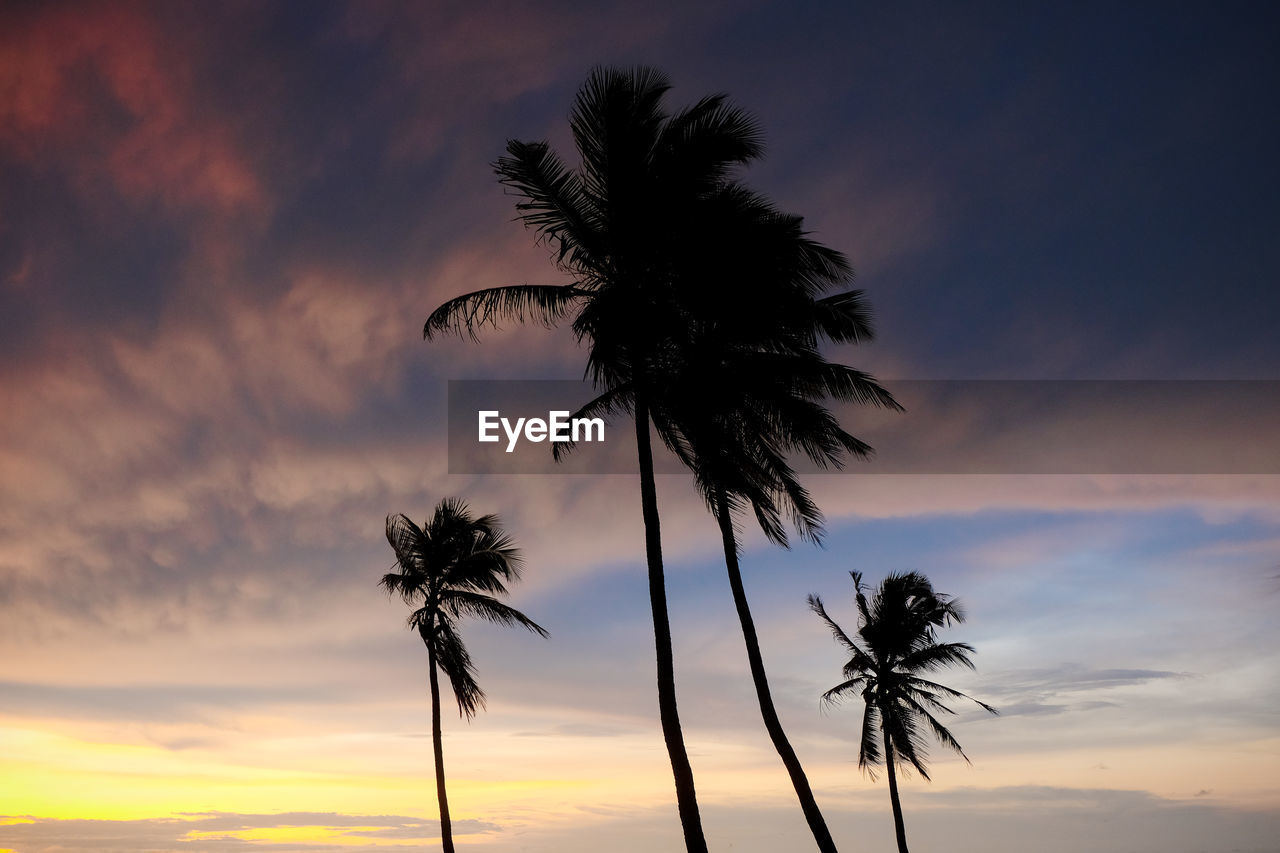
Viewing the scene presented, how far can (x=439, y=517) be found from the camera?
31156 millimetres

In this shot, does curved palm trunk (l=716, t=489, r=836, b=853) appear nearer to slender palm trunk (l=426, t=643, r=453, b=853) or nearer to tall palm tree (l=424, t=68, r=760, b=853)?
tall palm tree (l=424, t=68, r=760, b=853)

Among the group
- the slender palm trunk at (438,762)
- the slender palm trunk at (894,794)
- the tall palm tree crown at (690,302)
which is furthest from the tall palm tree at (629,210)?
the slender palm trunk at (894,794)

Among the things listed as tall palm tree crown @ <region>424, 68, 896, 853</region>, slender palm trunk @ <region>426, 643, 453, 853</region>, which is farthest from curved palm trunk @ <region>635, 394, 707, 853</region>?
slender palm trunk @ <region>426, 643, 453, 853</region>

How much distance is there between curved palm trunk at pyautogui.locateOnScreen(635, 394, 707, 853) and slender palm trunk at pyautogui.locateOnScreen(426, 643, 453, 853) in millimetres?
14053

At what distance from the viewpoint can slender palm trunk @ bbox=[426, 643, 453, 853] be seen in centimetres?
2892

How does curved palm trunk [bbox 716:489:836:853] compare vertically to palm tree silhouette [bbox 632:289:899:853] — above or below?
below

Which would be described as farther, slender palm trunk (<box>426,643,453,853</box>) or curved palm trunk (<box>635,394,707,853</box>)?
slender palm trunk (<box>426,643,453,853</box>)

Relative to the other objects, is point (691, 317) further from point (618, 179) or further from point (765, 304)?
point (618, 179)

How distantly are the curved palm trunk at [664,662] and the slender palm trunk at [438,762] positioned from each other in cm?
1405

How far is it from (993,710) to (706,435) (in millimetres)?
19057

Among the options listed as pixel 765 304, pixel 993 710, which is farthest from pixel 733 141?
pixel 993 710

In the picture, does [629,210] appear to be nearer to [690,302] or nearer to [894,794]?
[690,302]

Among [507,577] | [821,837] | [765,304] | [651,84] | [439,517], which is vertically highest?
[651,84]

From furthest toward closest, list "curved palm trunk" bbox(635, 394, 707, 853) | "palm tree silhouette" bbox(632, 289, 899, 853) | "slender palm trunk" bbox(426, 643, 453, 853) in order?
"slender palm trunk" bbox(426, 643, 453, 853) → "palm tree silhouette" bbox(632, 289, 899, 853) → "curved palm trunk" bbox(635, 394, 707, 853)
